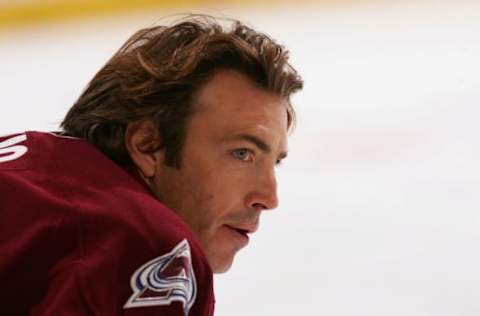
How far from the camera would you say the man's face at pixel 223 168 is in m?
1.51

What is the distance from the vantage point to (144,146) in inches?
59.5

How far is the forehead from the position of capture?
1521mm

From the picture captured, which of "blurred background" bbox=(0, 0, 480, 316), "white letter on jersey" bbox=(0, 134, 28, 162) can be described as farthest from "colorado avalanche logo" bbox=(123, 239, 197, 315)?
"blurred background" bbox=(0, 0, 480, 316)

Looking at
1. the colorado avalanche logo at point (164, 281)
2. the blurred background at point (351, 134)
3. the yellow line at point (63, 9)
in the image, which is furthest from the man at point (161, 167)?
the yellow line at point (63, 9)

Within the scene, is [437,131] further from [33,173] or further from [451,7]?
[33,173]

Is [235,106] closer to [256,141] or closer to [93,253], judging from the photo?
[256,141]

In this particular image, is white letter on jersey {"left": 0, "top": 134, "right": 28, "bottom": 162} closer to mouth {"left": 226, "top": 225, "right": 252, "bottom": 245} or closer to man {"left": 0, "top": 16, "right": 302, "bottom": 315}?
man {"left": 0, "top": 16, "right": 302, "bottom": 315}

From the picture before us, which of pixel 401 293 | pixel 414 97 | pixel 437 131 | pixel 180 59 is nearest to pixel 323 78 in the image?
pixel 414 97

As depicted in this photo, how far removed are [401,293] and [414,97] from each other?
1112mm

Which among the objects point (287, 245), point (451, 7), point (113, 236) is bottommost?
point (287, 245)

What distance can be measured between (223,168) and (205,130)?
0.22 feet

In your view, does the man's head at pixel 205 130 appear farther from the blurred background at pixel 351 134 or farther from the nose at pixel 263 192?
the blurred background at pixel 351 134

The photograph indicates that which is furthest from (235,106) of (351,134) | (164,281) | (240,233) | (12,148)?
(351,134)

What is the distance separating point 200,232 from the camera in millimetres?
1529
